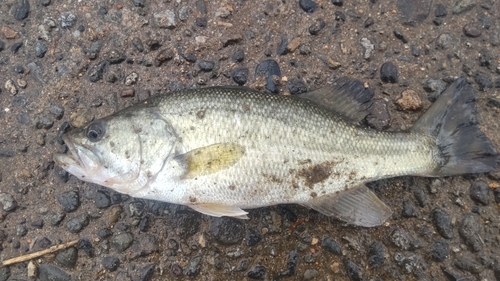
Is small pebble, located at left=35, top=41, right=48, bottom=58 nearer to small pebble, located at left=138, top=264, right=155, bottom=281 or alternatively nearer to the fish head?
the fish head

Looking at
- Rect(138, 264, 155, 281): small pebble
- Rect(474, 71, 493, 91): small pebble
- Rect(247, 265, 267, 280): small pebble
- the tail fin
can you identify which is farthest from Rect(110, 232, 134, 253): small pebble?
Rect(474, 71, 493, 91): small pebble

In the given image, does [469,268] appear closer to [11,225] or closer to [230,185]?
[230,185]

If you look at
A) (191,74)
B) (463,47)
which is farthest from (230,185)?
(463,47)

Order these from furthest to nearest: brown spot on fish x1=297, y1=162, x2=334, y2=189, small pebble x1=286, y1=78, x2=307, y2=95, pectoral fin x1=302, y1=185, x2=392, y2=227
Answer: small pebble x1=286, y1=78, x2=307, y2=95
pectoral fin x1=302, y1=185, x2=392, y2=227
brown spot on fish x1=297, y1=162, x2=334, y2=189

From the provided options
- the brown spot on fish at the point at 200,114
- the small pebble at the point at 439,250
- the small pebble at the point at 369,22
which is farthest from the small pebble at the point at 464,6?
the brown spot on fish at the point at 200,114

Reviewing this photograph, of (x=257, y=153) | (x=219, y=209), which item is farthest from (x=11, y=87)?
(x=257, y=153)

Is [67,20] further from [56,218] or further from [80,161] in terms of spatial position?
[56,218]
